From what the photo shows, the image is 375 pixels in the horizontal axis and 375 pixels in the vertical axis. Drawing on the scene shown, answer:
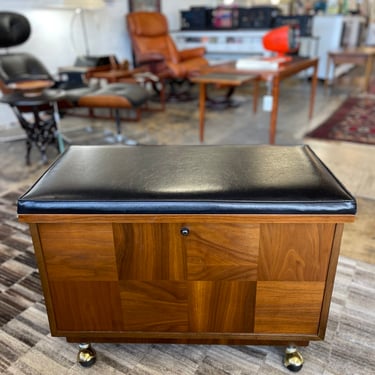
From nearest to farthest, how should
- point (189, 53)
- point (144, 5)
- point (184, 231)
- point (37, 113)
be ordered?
point (184, 231) < point (37, 113) < point (189, 53) < point (144, 5)

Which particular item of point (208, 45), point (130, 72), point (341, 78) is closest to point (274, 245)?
point (130, 72)

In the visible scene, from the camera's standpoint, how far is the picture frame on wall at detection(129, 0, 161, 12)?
201 inches

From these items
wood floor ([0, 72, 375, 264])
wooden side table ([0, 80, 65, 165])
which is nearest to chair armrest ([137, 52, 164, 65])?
wood floor ([0, 72, 375, 264])

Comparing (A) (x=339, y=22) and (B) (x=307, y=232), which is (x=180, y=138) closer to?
(B) (x=307, y=232)

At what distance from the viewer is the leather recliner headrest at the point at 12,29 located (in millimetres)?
3072

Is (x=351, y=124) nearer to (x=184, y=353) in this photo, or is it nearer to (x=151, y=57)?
(x=151, y=57)

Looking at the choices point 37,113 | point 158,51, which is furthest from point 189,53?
point 37,113

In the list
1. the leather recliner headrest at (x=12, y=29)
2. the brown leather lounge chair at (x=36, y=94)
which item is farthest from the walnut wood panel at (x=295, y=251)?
the leather recliner headrest at (x=12, y=29)

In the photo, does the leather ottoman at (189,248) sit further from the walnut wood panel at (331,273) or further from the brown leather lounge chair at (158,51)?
the brown leather lounge chair at (158,51)

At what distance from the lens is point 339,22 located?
5.47 m

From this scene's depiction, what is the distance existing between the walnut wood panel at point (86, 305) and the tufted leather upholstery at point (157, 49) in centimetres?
360

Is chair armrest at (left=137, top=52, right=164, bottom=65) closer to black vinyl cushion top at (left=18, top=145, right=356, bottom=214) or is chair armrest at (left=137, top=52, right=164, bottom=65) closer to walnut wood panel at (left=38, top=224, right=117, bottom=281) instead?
black vinyl cushion top at (left=18, top=145, right=356, bottom=214)

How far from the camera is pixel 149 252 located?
0.96 m

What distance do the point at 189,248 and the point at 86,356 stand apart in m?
0.48
